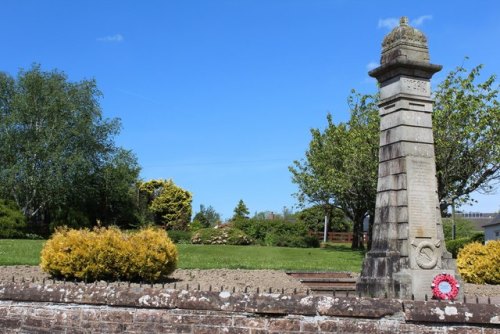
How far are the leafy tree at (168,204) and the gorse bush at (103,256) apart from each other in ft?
117

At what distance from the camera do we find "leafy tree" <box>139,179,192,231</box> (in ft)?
158

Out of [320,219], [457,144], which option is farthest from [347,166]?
[320,219]

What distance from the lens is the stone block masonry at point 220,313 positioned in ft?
18.1

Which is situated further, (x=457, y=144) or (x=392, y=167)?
(x=457, y=144)

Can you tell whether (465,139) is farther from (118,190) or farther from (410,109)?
(118,190)

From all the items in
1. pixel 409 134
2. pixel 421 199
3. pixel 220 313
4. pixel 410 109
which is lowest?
pixel 220 313

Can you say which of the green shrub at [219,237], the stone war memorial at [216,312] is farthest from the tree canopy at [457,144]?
the stone war memorial at [216,312]

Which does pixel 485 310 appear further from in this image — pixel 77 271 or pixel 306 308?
pixel 77 271

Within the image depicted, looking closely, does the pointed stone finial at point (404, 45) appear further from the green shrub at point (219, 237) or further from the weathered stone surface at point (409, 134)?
the green shrub at point (219, 237)

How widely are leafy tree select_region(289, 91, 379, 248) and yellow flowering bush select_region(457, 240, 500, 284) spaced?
9.85 metres

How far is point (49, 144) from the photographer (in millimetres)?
36438

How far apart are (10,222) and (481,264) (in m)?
26.3

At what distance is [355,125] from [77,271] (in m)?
23.0

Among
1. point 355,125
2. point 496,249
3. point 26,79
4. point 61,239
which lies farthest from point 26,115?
point 496,249
